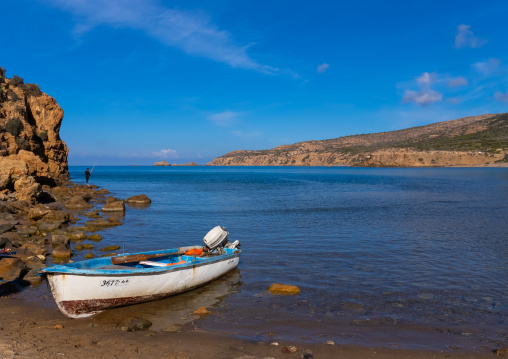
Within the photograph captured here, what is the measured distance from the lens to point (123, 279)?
9219 millimetres

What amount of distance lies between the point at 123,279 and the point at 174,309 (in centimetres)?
160

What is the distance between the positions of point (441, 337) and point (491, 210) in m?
25.2

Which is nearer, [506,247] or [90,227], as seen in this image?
[506,247]

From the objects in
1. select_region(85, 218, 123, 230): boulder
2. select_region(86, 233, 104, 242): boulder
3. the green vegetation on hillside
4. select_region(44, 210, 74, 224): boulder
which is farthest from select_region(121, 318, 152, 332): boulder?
the green vegetation on hillside

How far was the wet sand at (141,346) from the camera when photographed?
678cm

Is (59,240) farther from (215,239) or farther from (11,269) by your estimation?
(215,239)

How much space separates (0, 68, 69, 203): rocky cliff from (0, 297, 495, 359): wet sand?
21628 millimetres

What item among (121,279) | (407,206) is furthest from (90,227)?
(407,206)

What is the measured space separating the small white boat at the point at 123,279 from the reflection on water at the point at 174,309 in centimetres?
17

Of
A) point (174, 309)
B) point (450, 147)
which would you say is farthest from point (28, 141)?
point (450, 147)

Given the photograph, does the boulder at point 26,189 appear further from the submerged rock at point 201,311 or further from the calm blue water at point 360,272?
the submerged rock at point 201,311

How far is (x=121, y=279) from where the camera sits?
361 inches

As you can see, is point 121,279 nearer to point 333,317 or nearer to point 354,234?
point 333,317

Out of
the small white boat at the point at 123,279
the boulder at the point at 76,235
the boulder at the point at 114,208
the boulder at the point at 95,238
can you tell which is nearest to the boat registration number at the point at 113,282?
the small white boat at the point at 123,279
